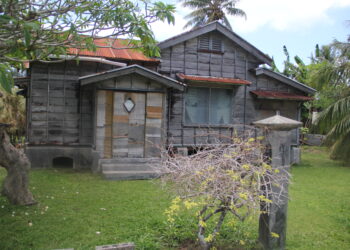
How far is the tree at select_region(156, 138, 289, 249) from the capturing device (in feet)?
12.3

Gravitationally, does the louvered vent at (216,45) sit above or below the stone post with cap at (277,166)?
above

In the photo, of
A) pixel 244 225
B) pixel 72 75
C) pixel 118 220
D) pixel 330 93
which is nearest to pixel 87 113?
pixel 72 75

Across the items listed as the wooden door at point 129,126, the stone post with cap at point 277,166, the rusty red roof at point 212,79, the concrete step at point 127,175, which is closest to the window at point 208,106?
the rusty red roof at point 212,79

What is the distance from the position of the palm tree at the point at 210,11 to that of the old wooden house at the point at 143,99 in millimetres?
15752

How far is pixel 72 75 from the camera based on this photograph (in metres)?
10.6

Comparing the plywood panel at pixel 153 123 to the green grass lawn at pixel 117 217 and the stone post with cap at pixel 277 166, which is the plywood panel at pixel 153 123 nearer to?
the green grass lawn at pixel 117 217

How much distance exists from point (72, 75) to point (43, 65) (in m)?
0.93

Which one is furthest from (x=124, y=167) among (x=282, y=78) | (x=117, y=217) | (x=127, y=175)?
(x=282, y=78)

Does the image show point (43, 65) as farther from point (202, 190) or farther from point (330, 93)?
point (330, 93)

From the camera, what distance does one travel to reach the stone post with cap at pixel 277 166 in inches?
168

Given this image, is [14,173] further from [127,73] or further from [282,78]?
[282,78]

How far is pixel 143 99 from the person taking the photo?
9.92 meters

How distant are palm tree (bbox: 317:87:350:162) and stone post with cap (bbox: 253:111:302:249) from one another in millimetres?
10107

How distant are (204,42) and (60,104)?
565 centimetres
